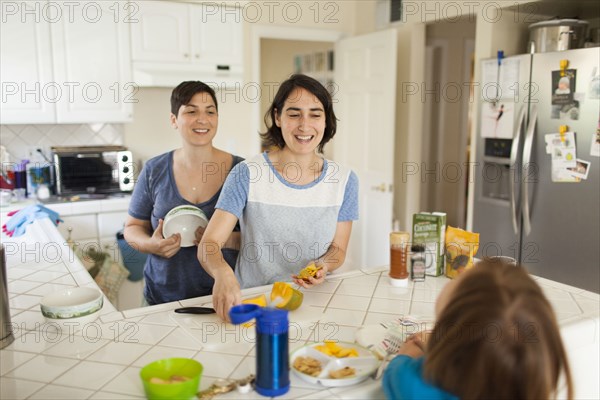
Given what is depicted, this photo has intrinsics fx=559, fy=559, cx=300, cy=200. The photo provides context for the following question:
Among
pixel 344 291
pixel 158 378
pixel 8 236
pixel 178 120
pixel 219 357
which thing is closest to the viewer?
pixel 158 378

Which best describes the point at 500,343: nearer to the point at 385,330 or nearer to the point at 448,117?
the point at 385,330

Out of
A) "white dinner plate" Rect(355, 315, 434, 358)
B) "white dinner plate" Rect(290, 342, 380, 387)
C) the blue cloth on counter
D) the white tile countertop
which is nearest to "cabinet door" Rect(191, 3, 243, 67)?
the white tile countertop

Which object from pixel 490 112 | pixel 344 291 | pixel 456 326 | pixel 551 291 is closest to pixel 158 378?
pixel 456 326

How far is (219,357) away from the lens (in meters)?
1.29

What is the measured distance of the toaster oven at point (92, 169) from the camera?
3566 mm

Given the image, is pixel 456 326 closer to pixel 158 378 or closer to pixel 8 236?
pixel 158 378

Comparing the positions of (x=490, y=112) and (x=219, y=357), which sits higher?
(x=490, y=112)

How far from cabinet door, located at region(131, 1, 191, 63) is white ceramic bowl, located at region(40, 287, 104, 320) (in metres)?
2.42

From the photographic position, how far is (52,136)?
12.5 feet

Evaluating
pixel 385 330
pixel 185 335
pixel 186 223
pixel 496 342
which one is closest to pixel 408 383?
pixel 496 342

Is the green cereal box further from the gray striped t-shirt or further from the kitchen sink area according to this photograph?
the kitchen sink area

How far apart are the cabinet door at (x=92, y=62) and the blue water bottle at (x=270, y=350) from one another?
111 inches

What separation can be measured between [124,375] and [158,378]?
122mm

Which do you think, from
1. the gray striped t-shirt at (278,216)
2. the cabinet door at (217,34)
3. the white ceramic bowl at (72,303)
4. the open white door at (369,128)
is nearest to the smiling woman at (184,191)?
the gray striped t-shirt at (278,216)
